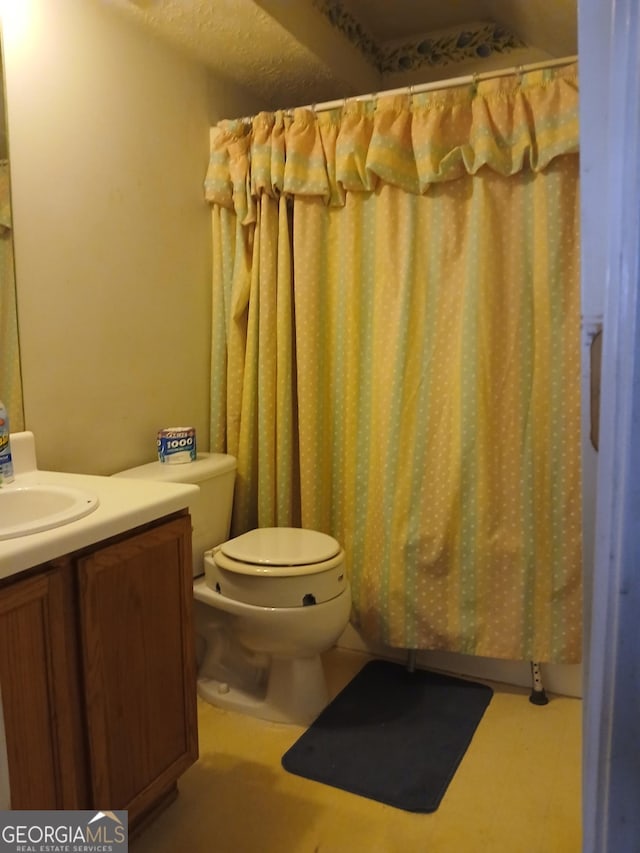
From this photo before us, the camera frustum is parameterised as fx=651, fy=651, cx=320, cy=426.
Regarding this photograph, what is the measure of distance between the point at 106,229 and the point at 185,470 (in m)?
0.71

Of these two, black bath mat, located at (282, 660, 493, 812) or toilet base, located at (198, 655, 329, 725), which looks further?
toilet base, located at (198, 655, 329, 725)

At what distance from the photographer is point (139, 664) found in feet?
4.35

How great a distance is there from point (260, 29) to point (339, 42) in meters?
0.48

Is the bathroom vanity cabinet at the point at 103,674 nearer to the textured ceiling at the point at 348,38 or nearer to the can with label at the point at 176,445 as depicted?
the can with label at the point at 176,445

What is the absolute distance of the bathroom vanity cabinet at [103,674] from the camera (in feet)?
3.58

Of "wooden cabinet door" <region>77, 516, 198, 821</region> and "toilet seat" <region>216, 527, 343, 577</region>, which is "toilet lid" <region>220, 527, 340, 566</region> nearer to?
"toilet seat" <region>216, 527, 343, 577</region>

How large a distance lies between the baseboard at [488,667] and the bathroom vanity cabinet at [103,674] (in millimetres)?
901

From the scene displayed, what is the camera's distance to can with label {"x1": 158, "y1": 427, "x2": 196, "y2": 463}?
6.37 feet

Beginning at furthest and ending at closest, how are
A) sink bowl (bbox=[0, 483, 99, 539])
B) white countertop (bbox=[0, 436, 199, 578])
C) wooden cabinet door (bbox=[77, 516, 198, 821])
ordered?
sink bowl (bbox=[0, 483, 99, 539]) < wooden cabinet door (bbox=[77, 516, 198, 821]) < white countertop (bbox=[0, 436, 199, 578])

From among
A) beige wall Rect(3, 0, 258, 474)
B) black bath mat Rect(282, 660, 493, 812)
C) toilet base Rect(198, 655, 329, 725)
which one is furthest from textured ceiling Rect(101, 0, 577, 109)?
black bath mat Rect(282, 660, 493, 812)

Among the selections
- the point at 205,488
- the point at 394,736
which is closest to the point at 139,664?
the point at 205,488

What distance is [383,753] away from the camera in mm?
1736

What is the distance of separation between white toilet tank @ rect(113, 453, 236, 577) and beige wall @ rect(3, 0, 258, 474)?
143mm

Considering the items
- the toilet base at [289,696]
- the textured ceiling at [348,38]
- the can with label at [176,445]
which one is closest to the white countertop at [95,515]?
the can with label at [176,445]
